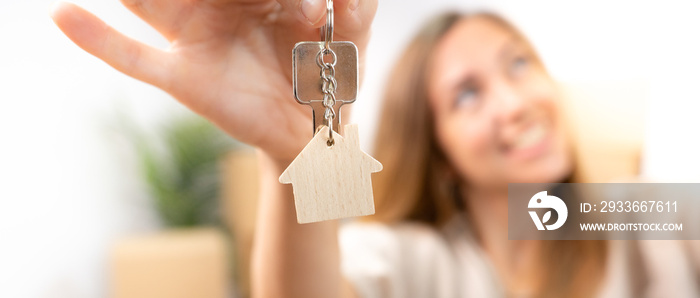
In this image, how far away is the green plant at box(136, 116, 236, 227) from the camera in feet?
10.2

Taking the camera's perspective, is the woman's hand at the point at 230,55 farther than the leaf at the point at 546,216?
No

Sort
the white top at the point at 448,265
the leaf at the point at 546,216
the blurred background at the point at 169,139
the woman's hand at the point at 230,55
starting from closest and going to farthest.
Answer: the woman's hand at the point at 230,55, the white top at the point at 448,265, the leaf at the point at 546,216, the blurred background at the point at 169,139

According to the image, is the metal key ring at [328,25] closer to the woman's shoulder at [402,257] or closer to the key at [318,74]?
the key at [318,74]

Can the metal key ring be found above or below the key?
above

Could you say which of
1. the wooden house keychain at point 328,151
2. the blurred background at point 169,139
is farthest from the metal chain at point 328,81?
the blurred background at point 169,139

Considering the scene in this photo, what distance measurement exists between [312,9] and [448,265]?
1.22 metres

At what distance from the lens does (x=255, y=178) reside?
10.4 ft

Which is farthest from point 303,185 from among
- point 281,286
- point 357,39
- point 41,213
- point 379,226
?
point 41,213

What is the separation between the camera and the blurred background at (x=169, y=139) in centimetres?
210

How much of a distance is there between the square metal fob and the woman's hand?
7 centimetres

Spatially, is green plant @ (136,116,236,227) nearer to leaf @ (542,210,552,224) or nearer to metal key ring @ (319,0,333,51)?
leaf @ (542,210,552,224)

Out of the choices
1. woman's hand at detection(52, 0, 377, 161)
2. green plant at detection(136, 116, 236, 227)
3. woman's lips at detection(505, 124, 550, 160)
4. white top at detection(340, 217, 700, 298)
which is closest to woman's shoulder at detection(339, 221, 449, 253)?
white top at detection(340, 217, 700, 298)

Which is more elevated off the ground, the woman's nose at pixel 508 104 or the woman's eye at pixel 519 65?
the woman's eye at pixel 519 65

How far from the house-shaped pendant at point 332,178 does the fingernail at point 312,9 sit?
0.13 meters
